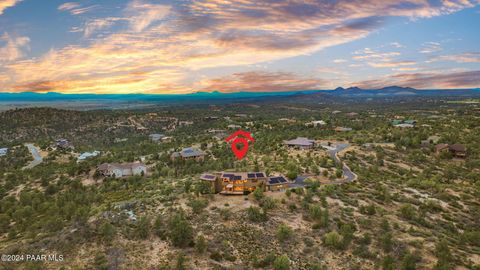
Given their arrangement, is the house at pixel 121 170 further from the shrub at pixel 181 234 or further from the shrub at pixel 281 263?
the shrub at pixel 281 263

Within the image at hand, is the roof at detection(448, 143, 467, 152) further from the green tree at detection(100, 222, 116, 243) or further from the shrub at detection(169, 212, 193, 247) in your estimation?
the green tree at detection(100, 222, 116, 243)

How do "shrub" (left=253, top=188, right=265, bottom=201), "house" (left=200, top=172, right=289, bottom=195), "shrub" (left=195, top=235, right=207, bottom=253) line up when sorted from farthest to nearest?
"house" (left=200, top=172, right=289, bottom=195) → "shrub" (left=253, top=188, right=265, bottom=201) → "shrub" (left=195, top=235, right=207, bottom=253)

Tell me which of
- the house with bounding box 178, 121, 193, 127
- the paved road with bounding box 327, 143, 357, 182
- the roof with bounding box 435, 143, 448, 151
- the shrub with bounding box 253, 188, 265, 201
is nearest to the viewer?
the shrub with bounding box 253, 188, 265, 201

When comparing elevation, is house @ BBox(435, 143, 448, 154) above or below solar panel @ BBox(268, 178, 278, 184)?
below

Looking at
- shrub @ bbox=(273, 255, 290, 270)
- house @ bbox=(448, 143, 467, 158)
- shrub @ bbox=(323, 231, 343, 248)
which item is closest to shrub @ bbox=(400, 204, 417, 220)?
shrub @ bbox=(323, 231, 343, 248)

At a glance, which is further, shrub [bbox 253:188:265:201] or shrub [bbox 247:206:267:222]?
shrub [bbox 253:188:265:201]

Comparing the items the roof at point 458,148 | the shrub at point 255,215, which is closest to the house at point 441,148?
the roof at point 458,148

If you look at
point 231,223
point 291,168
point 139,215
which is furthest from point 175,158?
point 231,223
